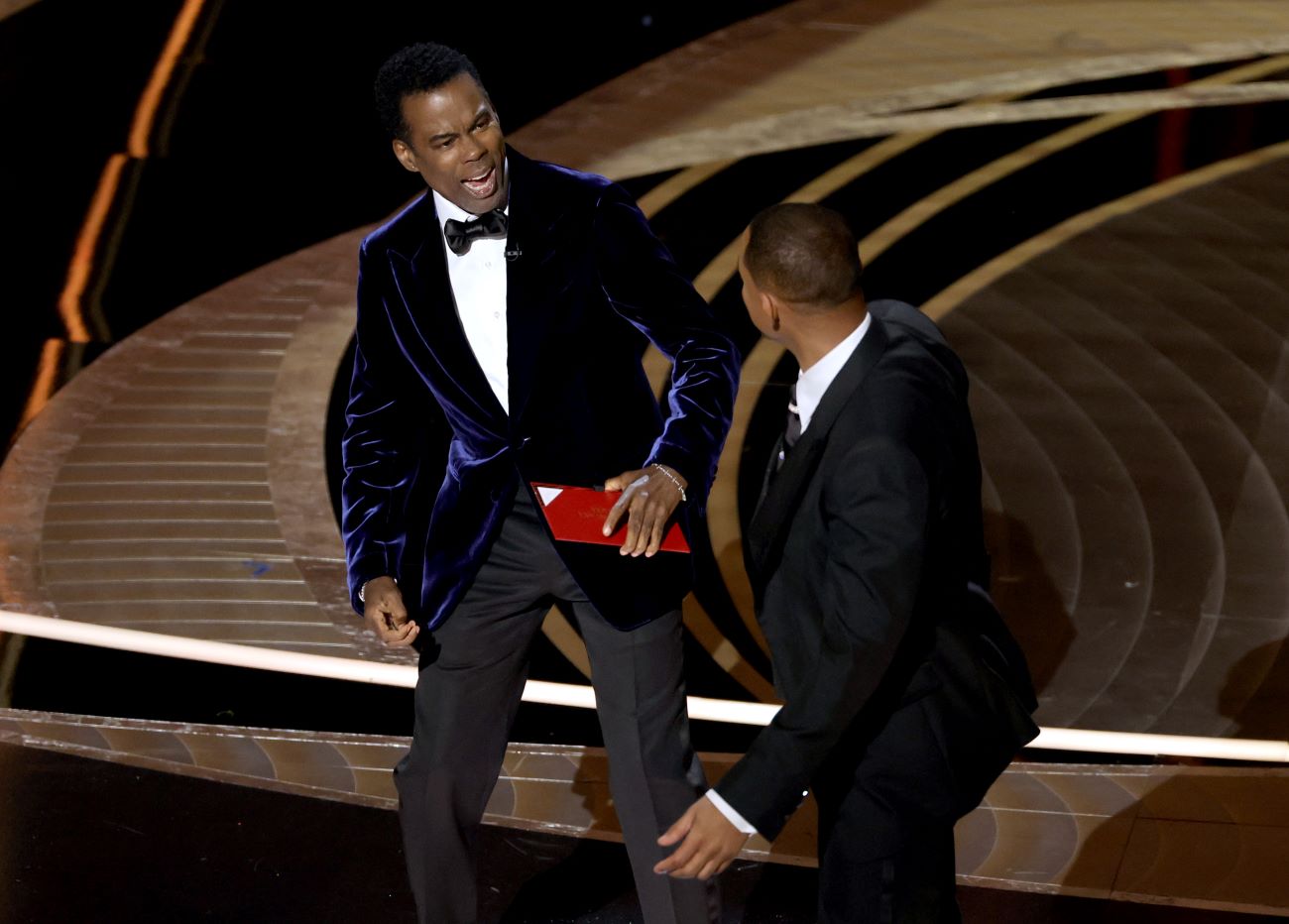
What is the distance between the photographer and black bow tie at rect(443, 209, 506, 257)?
2650mm

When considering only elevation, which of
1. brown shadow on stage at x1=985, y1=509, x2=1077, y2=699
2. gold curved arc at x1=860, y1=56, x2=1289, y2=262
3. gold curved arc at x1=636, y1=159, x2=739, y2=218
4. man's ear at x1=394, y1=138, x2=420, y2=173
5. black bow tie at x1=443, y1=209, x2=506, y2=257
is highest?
man's ear at x1=394, y1=138, x2=420, y2=173

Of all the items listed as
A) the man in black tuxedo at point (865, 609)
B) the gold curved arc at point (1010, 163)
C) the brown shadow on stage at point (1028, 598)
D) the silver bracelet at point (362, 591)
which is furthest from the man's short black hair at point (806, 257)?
the gold curved arc at point (1010, 163)

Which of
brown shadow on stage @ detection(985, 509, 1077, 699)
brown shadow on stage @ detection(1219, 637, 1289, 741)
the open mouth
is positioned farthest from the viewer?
brown shadow on stage @ detection(985, 509, 1077, 699)

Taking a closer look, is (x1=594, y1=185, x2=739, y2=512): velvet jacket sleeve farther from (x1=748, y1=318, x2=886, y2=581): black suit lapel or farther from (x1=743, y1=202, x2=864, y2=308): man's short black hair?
(x1=743, y1=202, x2=864, y2=308): man's short black hair

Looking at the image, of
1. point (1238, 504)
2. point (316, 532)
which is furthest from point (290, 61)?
point (1238, 504)

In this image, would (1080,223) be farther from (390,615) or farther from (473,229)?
(390,615)

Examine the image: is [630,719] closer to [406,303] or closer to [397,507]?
[397,507]

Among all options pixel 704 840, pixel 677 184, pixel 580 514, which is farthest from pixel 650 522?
pixel 677 184

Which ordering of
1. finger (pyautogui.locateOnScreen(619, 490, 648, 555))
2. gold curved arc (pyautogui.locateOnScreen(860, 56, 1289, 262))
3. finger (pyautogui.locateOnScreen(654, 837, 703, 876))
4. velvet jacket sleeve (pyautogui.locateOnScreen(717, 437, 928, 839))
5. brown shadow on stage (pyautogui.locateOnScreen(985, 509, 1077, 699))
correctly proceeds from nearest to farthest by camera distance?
velvet jacket sleeve (pyautogui.locateOnScreen(717, 437, 928, 839)), finger (pyautogui.locateOnScreen(654, 837, 703, 876)), finger (pyautogui.locateOnScreen(619, 490, 648, 555)), brown shadow on stage (pyautogui.locateOnScreen(985, 509, 1077, 699)), gold curved arc (pyautogui.locateOnScreen(860, 56, 1289, 262))

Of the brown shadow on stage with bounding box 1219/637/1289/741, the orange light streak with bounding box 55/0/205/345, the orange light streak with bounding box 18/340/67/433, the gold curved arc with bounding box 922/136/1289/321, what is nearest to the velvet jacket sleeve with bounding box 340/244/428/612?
the brown shadow on stage with bounding box 1219/637/1289/741

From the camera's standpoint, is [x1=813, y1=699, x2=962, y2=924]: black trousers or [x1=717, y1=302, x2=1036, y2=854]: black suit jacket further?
[x1=813, y1=699, x2=962, y2=924]: black trousers

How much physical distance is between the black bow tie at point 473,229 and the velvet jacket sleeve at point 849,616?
2.57 ft

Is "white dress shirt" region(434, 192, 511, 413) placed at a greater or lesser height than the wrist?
greater

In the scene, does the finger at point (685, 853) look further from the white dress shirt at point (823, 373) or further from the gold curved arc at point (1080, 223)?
the gold curved arc at point (1080, 223)
